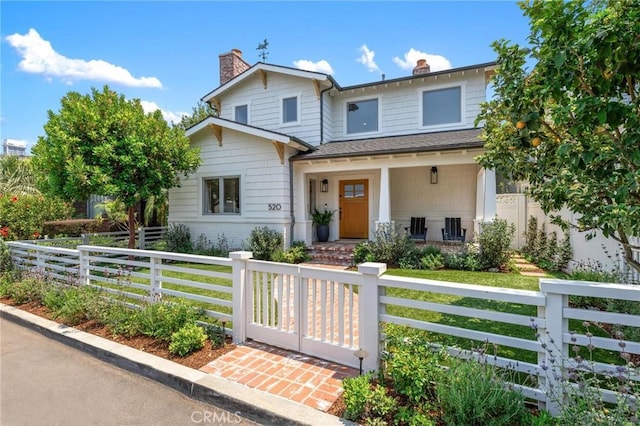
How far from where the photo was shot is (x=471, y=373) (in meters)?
2.45

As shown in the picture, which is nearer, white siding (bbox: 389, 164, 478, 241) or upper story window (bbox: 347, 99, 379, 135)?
white siding (bbox: 389, 164, 478, 241)

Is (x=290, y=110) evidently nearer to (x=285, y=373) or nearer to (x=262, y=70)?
(x=262, y=70)

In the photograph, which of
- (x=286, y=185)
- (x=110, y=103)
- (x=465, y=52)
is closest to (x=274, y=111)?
(x=286, y=185)

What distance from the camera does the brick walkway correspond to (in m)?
2.98

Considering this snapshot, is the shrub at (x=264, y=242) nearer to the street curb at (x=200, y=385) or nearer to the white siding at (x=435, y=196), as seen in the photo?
the white siding at (x=435, y=196)

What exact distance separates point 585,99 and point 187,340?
179 inches

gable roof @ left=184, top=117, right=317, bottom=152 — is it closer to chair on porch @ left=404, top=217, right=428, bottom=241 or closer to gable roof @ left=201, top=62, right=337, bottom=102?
gable roof @ left=201, top=62, right=337, bottom=102

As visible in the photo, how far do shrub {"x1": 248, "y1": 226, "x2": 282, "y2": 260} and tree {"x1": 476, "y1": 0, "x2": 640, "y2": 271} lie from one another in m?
7.54

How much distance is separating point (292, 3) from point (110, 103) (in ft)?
19.7

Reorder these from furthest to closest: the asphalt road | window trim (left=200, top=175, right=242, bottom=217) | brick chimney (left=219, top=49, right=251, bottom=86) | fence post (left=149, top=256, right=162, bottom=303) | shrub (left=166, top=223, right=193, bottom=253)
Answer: brick chimney (left=219, top=49, right=251, bottom=86)
shrub (left=166, top=223, right=193, bottom=253)
window trim (left=200, top=175, right=242, bottom=217)
fence post (left=149, top=256, right=162, bottom=303)
the asphalt road

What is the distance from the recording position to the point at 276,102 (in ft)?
40.0

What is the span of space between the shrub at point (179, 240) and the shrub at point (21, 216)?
11.1 ft

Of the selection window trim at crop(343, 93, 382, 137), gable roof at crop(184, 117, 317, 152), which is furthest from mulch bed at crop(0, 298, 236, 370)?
window trim at crop(343, 93, 382, 137)

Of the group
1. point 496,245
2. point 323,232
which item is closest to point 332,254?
point 323,232
